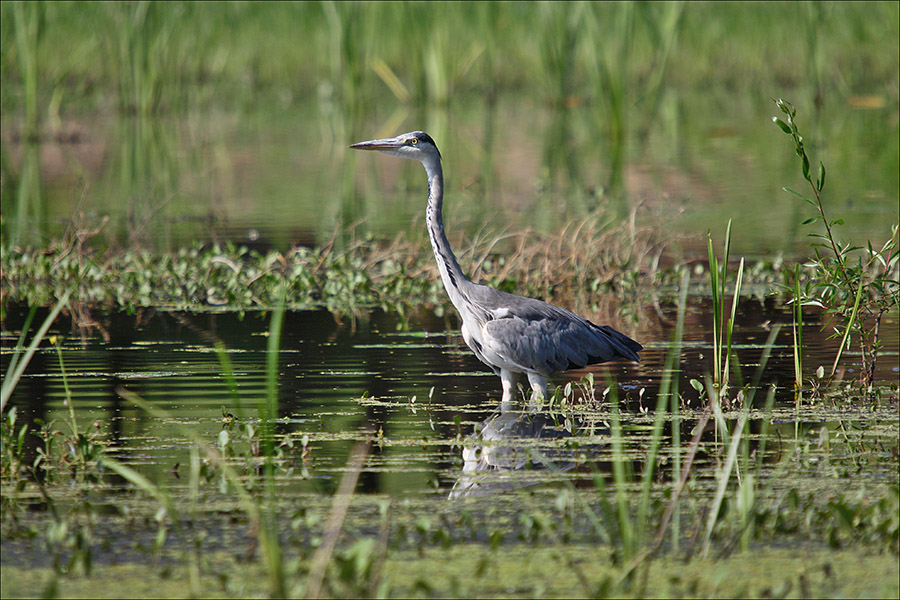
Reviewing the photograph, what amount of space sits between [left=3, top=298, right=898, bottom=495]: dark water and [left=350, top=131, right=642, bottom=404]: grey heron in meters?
0.20

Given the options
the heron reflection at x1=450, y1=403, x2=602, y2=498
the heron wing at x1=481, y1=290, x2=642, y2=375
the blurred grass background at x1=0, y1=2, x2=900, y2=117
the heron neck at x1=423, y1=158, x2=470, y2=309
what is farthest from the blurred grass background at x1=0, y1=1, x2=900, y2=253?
the heron reflection at x1=450, y1=403, x2=602, y2=498

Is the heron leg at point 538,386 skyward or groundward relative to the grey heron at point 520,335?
groundward

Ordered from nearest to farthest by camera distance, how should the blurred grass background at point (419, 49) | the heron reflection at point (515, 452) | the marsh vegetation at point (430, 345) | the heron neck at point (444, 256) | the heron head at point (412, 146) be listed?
1. the marsh vegetation at point (430, 345)
2. the heron reflection at point (515, 452)
3. the heron neck at point (444, 256)
4. the heron head at point (412, 146)
5. the blurred grass background at point (419, 49)

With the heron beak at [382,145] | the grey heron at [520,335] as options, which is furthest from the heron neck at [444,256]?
the heron beak at [382,145]

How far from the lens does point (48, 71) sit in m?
26.6

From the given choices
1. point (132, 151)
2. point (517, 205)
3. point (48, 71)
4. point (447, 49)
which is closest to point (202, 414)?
point (517, 205)

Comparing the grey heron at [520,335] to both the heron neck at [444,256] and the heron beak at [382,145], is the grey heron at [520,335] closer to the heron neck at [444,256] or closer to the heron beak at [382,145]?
the heron neck at [444,256]

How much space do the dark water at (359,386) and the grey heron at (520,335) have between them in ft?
0.67

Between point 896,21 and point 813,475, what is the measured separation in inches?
745

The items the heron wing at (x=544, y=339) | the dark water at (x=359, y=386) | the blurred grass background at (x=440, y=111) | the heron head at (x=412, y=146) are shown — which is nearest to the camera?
the dark water at (x=359, y=386)

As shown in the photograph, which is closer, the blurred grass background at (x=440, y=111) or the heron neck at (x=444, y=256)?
the heron neck at (x=444, y=256)

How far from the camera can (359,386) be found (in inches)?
301

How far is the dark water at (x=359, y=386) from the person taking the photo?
244 inches

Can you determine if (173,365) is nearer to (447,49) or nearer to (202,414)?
(202,414)
